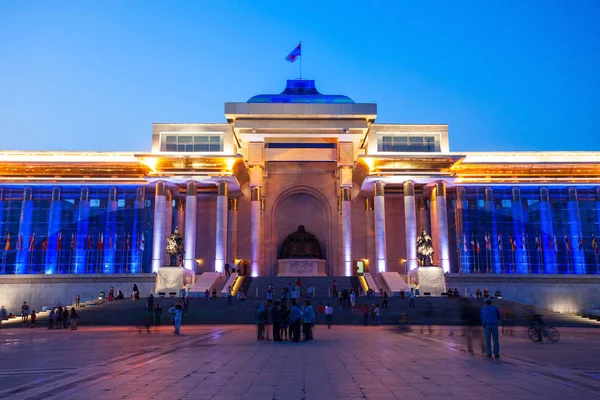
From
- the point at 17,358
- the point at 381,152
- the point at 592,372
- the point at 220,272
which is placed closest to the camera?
the point at 592,372

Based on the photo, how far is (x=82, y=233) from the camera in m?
50.5

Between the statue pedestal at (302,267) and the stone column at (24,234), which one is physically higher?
the stone column at (24,234)

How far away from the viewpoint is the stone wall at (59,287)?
4591 centimetres

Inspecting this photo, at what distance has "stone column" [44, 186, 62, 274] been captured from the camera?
49750 mm

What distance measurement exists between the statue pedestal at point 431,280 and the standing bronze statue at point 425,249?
0.96m

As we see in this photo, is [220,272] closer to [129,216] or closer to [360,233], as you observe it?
[129,216]

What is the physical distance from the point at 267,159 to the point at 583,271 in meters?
31.2

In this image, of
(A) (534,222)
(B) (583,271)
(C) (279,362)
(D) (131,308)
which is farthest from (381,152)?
(C) (279,362)

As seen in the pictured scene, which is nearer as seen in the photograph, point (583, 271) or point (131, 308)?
point (131, 308)

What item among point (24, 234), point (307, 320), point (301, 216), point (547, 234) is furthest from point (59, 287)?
point (547, 234)

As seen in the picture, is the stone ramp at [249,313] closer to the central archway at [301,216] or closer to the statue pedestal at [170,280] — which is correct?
the statue pedestal at [170,280]

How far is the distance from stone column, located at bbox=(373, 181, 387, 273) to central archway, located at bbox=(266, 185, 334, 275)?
320 inches

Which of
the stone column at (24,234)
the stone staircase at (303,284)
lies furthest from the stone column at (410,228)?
the stone column at (24,234)

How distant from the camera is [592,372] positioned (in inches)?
479
